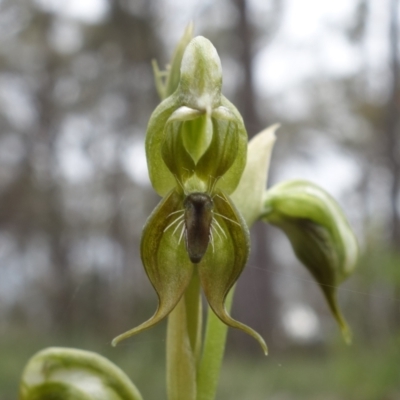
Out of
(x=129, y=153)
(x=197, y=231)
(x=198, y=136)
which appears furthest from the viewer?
(x=129, y=153)

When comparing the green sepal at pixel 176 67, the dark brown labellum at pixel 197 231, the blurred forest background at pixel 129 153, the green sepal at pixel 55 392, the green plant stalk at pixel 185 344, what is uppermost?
the green sepal at pixel 176 67

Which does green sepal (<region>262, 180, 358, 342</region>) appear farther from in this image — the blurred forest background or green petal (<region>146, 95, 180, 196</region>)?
the blurred forest background

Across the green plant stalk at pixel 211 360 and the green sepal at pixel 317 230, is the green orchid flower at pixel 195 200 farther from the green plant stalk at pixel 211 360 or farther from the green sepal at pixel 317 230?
the green sepal at pixel 317 230

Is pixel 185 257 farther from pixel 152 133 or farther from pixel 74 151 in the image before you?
pixel 74 151

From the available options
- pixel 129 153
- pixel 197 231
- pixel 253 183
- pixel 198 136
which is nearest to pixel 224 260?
pixel 197 231

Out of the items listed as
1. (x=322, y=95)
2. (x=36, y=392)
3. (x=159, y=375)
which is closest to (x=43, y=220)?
(x=322, y=95)

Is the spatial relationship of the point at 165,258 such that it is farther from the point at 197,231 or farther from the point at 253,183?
the point at 253,183

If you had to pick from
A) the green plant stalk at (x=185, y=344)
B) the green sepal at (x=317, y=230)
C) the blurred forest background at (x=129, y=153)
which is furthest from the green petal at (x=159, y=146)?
the blurred forest background at (x=129, y=153)
